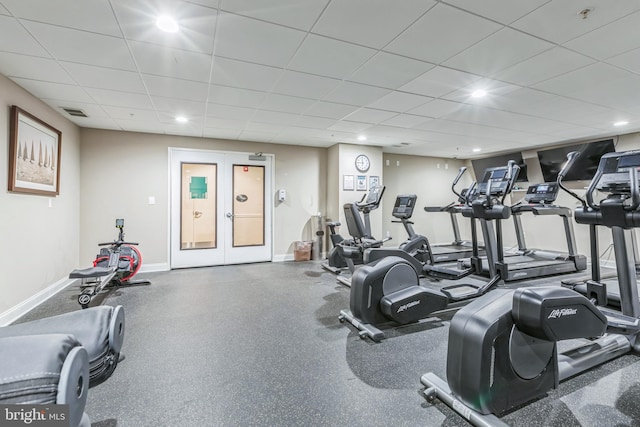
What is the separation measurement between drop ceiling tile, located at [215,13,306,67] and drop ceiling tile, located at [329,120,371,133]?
2.19 metres

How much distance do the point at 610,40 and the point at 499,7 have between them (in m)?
1.15

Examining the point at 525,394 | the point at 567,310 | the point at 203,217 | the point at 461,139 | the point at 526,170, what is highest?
the point at 461,139

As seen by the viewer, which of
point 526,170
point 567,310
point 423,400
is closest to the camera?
point 567,310

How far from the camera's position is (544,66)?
2.80 meters

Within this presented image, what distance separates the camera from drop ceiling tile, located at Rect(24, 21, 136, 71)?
89.0 inches

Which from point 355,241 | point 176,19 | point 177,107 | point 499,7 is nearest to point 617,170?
point 499,7

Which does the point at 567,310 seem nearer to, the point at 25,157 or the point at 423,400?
→ the point at 423,400

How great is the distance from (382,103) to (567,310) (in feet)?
Answer: 10.0

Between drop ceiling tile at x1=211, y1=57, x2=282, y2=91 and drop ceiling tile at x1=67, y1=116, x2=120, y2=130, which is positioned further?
drop ceiling tile at x1=67, y1=116, x2=120, y2=130

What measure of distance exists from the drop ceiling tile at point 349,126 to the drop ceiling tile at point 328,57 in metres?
1.78

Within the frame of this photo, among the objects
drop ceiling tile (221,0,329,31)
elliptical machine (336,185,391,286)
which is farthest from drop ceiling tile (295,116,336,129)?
drop ceiling tile (221,0,329,31)

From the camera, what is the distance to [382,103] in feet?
12.8

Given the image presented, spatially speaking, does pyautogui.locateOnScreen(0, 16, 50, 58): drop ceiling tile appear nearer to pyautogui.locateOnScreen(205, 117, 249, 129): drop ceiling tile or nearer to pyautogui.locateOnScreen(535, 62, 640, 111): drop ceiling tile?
pyautogui.locateOnScreen(205, 117, 249, 129): drop ceiling tile

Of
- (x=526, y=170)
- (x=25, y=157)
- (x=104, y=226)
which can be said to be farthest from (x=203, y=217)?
(x=526, y=170)
